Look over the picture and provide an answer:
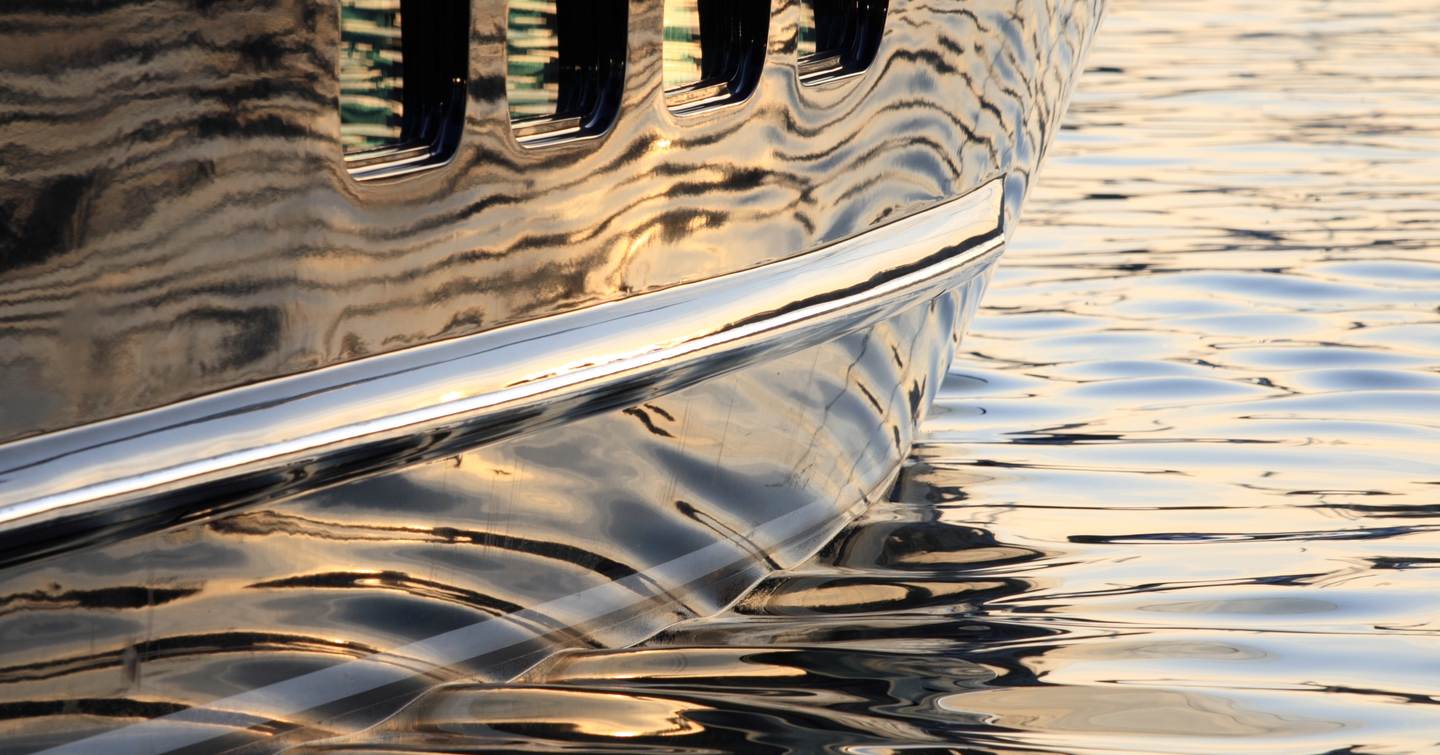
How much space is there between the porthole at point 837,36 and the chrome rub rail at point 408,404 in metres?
0.26

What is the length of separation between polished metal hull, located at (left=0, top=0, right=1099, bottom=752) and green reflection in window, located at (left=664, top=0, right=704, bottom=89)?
0.08 meters

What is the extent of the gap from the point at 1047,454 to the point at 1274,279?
204 cm

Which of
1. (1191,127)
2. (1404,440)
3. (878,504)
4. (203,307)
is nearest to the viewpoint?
(203,307)

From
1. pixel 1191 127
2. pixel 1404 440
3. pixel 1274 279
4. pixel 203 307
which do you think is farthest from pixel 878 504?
pixel 1191 127

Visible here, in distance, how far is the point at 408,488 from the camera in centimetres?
211

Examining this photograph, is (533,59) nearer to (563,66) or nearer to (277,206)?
(563,66)

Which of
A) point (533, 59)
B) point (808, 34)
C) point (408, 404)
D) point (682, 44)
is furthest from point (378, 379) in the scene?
point (808, 34)

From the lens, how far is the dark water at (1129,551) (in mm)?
2418

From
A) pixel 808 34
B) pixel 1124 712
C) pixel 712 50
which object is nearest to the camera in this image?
pixel 1124 712

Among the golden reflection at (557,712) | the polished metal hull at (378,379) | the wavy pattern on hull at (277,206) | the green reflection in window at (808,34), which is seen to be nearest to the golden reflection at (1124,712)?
the golden reflection at (557,712)

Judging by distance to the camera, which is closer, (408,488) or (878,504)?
(408,488)

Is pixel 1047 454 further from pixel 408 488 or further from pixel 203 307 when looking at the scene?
pixel 203 307

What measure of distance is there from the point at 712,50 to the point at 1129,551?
117 cm

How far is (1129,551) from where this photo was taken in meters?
3.23
